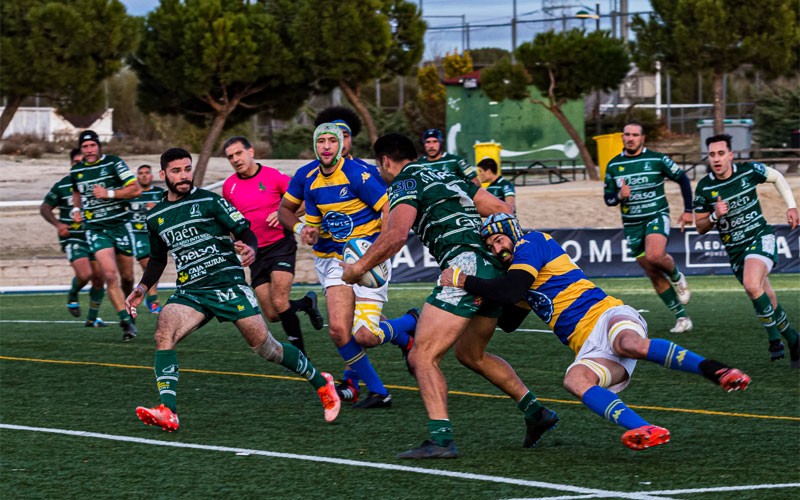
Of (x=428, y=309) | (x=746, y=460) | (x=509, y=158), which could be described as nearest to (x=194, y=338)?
(x=428, y=309)

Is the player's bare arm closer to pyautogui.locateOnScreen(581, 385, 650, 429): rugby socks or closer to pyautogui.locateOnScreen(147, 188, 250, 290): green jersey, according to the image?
pyautogui.locateOnScreen(147, 188, 250, 290): green jersey

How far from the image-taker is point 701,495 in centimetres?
608

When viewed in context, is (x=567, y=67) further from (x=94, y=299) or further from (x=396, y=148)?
(x=396, y=148)

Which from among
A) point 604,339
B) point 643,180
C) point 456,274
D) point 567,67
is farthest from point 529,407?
point 567,67

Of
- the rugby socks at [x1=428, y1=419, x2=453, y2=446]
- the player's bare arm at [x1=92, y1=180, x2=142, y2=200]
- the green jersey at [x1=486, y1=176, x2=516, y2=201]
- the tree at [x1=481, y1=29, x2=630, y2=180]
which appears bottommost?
the rugby socks at [x1=428, y1=419, x2=453, y2=446]

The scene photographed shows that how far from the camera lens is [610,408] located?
21.8ft

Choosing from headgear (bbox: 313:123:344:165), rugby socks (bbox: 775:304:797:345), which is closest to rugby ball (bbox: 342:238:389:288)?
headgear (bbox: 313:123:344:165)

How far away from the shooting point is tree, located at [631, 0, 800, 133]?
4038cm

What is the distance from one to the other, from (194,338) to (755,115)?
40876 mm

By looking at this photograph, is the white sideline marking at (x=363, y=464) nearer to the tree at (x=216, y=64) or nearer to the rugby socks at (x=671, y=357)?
the rugby socks at (x=671, y=357)

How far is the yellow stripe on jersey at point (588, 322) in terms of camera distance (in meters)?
7.00

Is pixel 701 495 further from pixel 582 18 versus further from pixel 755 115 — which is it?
pixel 755 115

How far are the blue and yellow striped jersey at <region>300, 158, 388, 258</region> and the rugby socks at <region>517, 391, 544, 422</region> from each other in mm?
2171

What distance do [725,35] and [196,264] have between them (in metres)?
34.9
